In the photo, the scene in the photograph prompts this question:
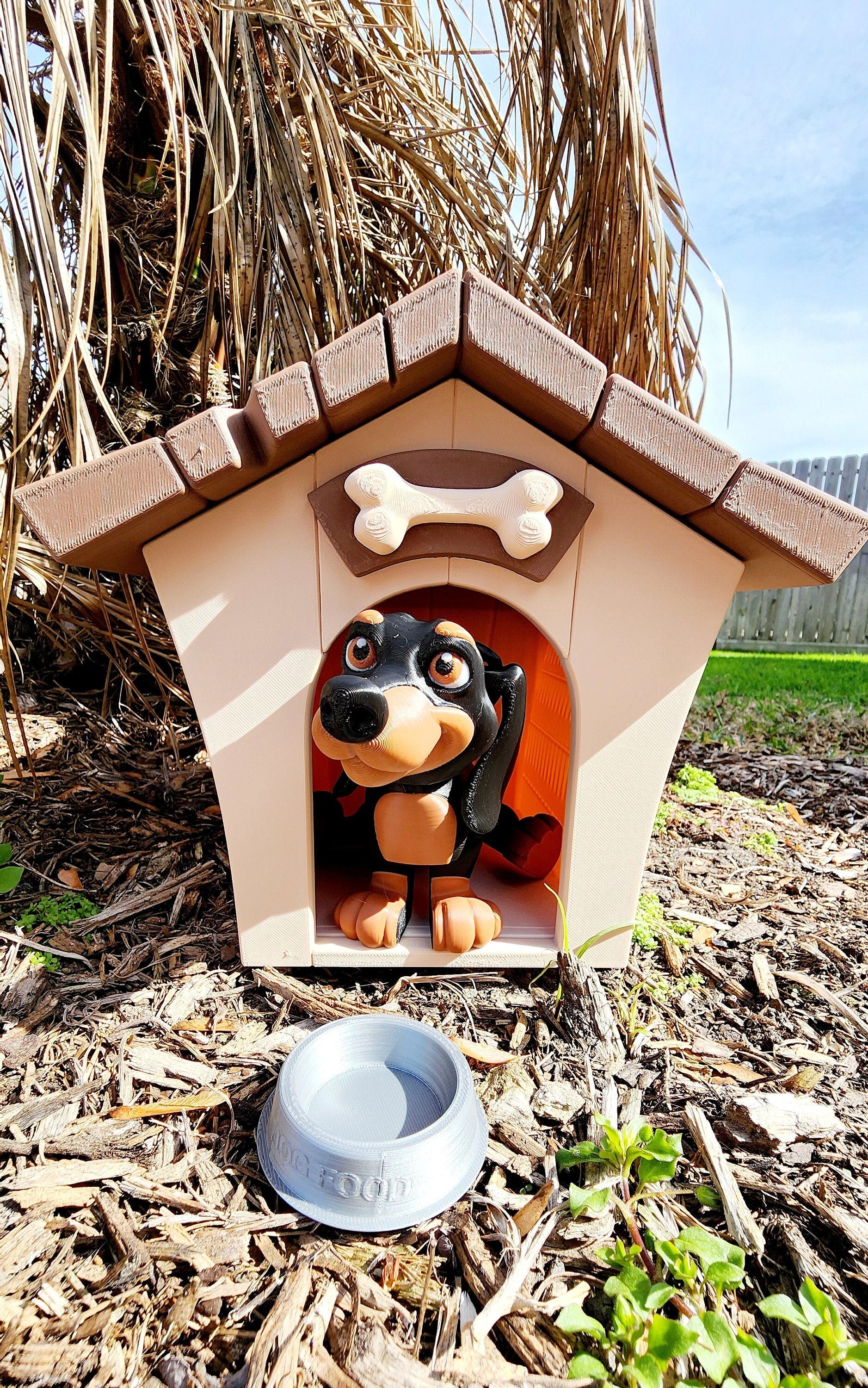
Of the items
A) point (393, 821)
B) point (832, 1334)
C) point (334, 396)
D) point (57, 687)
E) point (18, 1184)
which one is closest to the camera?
point (832, 1334)

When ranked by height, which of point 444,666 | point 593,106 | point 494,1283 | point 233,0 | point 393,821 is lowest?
point 494,1283

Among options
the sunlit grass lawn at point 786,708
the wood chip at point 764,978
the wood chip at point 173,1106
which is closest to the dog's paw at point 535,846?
the wood chip at point 764,978

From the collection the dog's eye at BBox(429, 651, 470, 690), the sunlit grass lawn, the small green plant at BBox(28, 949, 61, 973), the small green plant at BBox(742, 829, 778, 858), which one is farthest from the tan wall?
the sunlit grass lawn

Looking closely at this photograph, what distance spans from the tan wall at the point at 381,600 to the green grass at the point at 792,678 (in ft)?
9.40

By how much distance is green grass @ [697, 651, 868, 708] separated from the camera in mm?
4051

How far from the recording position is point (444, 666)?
1188 millimetres

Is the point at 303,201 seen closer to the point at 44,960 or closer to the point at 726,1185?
the point at 44,960

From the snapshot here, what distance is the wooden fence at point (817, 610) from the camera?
6.83 meters

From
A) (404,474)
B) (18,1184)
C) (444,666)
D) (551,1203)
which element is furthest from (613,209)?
(18,1184)

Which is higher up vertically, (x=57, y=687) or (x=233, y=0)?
(x=233, y=0)

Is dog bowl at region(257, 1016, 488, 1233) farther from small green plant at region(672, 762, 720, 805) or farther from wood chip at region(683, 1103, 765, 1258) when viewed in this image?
small green plant at region(672, 762, 720, 805)

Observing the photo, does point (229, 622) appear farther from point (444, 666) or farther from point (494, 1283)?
point (494, 1283)

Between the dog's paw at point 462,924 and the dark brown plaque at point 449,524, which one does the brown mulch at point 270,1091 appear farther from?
the dark brown plaque at point 449,524

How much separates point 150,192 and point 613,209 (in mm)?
1257
